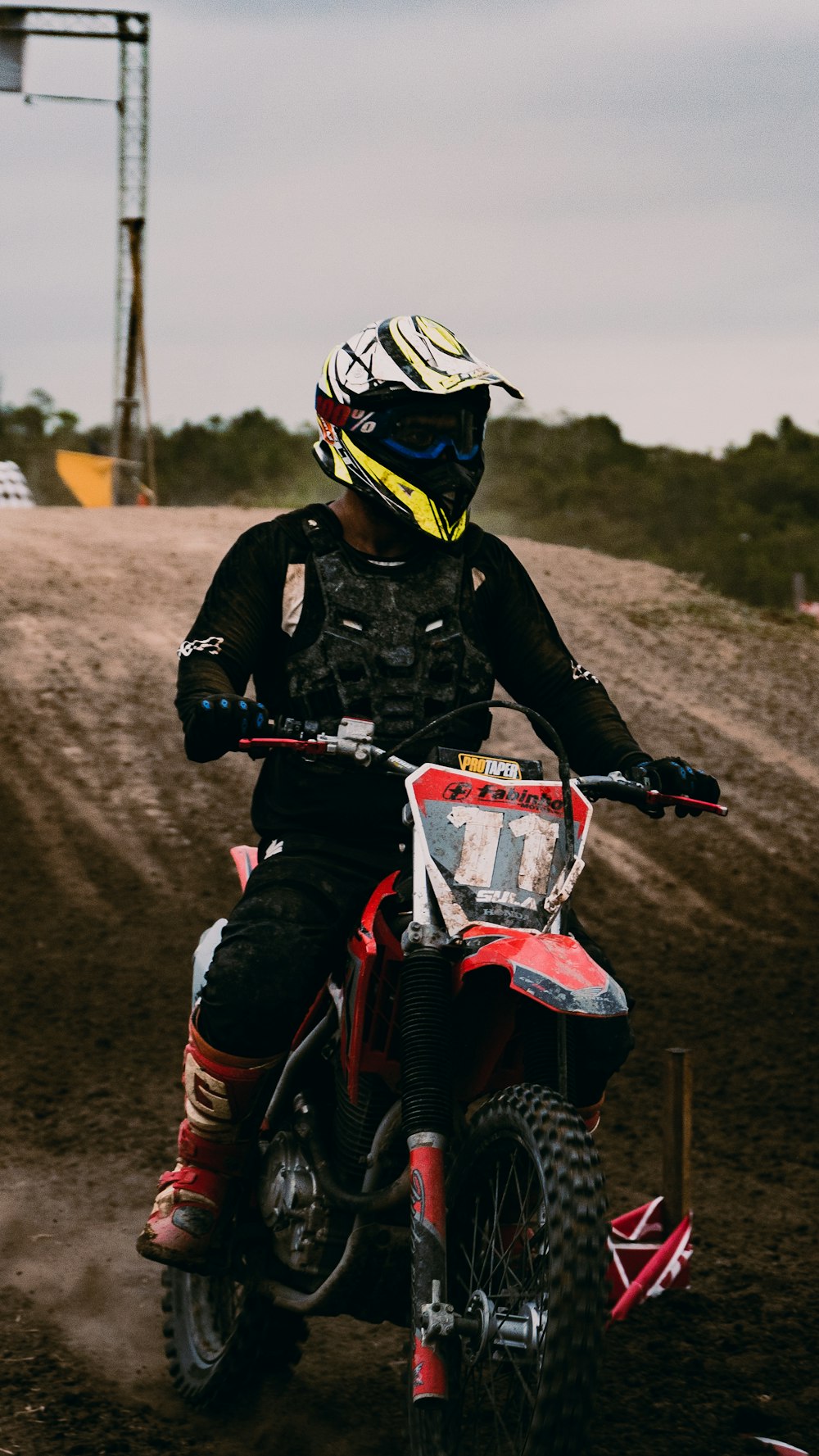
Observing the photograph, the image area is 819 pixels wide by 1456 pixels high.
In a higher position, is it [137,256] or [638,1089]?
[137,256]

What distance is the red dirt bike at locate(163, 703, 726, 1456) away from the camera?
3129mm

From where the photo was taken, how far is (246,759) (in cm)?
1316

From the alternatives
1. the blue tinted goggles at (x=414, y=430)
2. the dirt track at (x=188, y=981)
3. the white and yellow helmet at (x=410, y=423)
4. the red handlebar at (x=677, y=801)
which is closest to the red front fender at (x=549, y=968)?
the red handlebar at (x=677, y=801)

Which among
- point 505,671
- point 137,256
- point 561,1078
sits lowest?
point 561,1078

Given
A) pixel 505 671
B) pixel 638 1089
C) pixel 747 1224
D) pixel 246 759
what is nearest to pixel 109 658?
pixel 246 759

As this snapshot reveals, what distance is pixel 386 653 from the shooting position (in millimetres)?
4180

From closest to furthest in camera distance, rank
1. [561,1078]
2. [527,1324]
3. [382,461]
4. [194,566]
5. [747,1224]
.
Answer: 1. [527,1324]
2. [561,1078]
3. [382,461]
4. [747,1224]
5. [194,566]

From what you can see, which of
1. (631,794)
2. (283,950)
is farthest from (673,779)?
(283,950)

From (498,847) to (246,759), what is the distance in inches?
384

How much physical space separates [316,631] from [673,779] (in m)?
1.00

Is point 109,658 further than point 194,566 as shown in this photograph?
No

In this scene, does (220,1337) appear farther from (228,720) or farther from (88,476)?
(88,476)

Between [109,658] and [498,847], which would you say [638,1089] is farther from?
[109,658]

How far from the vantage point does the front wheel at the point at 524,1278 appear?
3.04 metres
